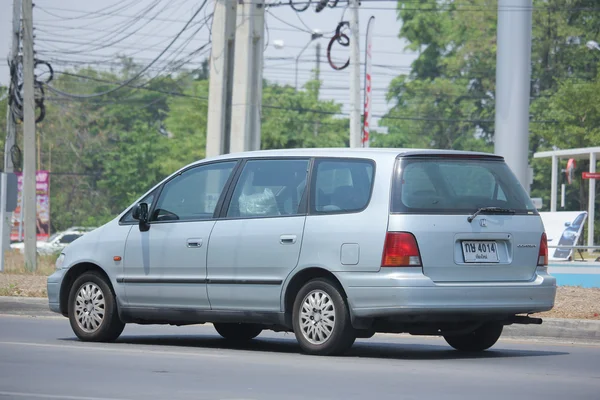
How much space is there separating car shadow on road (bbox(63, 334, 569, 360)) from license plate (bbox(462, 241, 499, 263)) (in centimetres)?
95

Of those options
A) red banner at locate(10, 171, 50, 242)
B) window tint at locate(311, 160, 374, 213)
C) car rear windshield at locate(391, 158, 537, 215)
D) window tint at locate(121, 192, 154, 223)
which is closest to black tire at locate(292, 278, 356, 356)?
window tint at locate(311, 160, 374, 213)

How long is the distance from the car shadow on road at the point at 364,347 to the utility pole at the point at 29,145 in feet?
54.1

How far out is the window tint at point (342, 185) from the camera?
1029cm

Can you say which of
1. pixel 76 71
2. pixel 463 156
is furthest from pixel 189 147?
pixel 463 156

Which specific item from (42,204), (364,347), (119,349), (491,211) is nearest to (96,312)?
(119,349)

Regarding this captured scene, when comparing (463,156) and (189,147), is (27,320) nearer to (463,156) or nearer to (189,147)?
(463,156)

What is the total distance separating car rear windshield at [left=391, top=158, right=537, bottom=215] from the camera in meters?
10.1

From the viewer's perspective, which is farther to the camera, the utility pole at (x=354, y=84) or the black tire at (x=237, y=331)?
the utility pole at (x=354, y=84)

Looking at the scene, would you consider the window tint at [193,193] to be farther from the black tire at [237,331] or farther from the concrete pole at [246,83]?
the concrete pole at [246,83]

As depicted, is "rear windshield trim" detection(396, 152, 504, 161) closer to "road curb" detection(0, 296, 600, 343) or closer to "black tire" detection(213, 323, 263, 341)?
"black tire" detection(213, 323, 263, 341)

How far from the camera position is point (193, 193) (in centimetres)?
1158

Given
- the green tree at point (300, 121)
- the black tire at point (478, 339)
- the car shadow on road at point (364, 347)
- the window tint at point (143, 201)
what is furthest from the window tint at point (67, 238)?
the black tire at point (478, 339)

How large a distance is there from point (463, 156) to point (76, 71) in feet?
276

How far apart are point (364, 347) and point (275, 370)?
249 cm
